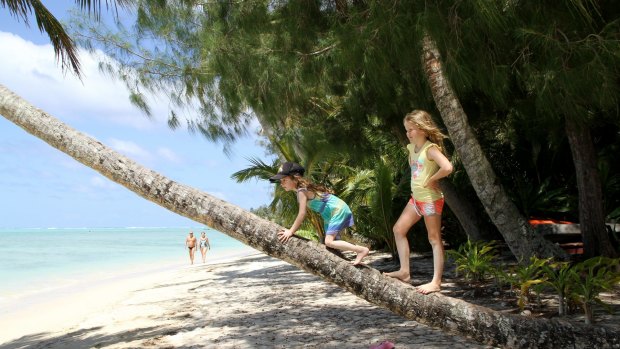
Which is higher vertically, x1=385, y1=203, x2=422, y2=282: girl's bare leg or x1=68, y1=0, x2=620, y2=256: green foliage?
x1=68, y1=0, x2=620, y2=256: green foliage

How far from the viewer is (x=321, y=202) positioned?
173 inches

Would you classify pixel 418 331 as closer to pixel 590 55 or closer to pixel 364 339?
pixel 364 339

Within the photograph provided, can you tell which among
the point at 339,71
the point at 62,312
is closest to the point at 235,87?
the point at 339,71

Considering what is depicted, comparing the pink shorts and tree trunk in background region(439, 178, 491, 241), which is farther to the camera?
tree trunk in background region(439, 178, 491, 241)

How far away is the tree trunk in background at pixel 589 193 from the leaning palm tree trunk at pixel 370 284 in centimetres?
512

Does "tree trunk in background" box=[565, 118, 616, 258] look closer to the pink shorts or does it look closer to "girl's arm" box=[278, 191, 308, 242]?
the pink shorts

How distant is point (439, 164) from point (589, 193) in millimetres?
5252

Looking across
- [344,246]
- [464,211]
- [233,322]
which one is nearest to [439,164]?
[344,246]

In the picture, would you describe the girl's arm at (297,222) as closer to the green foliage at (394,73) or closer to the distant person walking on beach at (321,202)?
the distant person walking on beach at (321,202)

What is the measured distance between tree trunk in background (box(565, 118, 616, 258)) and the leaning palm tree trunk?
512 cm

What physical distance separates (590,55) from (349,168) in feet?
37.7

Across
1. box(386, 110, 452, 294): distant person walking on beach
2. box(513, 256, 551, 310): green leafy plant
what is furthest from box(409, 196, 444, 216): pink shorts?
box(513, 256, 551, 310): green leafy plant

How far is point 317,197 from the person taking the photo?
170 inches

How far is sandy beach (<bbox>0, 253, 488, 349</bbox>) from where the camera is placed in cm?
620
